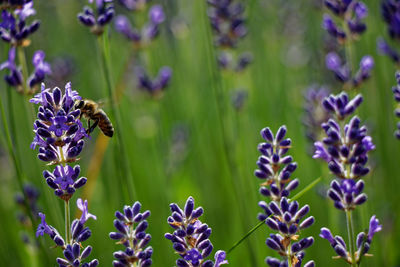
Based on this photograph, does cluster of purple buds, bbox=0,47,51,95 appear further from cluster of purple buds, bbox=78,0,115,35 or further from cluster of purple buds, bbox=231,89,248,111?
cluster of purple buds, bbox=231,89,248,111

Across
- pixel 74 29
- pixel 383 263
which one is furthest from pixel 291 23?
pixel 383 263

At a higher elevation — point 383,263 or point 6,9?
point 6,9

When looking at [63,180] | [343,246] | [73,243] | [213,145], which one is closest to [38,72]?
[63,180]

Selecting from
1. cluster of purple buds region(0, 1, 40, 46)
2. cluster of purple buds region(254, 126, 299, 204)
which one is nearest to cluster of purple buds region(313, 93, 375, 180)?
cluster of purple buds region(254, 126, 299, 204)

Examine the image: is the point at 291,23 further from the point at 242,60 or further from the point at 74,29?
the point at 74,29

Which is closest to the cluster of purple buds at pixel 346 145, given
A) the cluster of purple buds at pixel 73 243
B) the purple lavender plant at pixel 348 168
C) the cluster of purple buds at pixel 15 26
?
the purple lavender plant at pixel 348 168

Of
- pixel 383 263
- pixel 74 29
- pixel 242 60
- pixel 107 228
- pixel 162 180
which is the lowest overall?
pixel 383 263

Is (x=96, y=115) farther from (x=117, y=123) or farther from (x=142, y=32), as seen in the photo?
(x=142, y=32)
